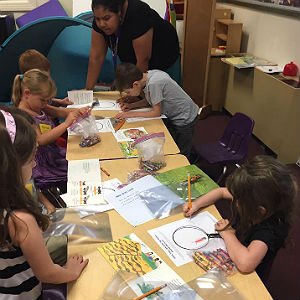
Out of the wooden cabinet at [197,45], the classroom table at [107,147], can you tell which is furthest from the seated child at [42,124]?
the wooden cabinet at [197,45]

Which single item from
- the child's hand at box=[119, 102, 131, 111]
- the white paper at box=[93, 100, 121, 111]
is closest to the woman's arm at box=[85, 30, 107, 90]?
the white paper at box=[93, 100, 121, 111]

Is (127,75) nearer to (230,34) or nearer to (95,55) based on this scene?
(95,55)

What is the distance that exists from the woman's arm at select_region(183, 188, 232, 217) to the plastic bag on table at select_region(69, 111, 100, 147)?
0.69 metres

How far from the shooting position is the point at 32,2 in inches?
140

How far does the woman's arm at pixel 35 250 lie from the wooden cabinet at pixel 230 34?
10.8ft

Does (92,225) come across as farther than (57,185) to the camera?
No

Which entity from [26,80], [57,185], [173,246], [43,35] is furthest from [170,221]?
[43,35]

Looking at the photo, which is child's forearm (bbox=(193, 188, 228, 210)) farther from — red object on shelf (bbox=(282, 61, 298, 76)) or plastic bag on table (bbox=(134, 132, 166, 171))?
red object on shelf (bbox=(282, 61, 298, 76))

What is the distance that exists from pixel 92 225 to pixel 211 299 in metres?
0.45

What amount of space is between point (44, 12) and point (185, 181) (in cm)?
282

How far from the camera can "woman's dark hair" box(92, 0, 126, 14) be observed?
1.88 metres

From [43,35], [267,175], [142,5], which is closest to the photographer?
[267,175]

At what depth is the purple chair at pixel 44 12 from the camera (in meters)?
3.38

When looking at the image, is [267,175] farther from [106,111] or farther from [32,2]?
[32,2]
